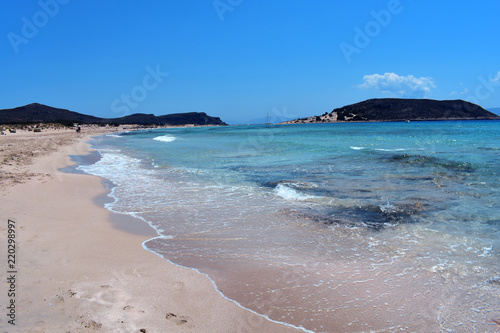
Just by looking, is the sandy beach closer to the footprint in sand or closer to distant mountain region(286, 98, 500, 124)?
the footprint in sand

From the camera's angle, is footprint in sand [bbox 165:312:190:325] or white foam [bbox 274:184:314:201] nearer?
footprint in sand [bbox 165:312:190:325]

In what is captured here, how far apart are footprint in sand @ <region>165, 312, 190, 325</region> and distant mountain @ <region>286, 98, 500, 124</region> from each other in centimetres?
12980

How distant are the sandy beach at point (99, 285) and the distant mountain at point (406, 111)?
129m

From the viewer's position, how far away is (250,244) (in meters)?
5.75

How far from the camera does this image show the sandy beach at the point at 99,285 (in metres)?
3.31

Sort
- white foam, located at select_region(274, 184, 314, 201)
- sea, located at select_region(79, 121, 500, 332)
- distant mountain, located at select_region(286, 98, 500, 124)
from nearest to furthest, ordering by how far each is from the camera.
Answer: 1. sea, located at select_region(79, 121, 500, 332)
2. white foam, located at select_region(274, 184, 314, 201)
3. distant mountain, located at select_region(286, 98, 500, 124)

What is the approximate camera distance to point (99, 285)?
13.3 feet

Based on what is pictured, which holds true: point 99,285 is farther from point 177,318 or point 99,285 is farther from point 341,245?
point 341,245

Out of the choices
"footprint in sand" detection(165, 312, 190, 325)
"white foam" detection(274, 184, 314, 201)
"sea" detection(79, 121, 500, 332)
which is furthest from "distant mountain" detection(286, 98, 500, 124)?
"footprint in sand" detection(165, 312, 190, 325)

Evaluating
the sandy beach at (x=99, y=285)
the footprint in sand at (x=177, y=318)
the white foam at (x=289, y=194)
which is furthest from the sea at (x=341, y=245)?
the footprint in sand at (x=177, y=318)

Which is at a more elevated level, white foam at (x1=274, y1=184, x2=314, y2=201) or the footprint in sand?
white foam at (x1=274, y1=184, x2=314, y2=201)

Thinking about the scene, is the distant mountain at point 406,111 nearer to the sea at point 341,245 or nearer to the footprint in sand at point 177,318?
the sea at point 341,245

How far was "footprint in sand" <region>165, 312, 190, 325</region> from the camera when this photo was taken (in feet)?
11.0

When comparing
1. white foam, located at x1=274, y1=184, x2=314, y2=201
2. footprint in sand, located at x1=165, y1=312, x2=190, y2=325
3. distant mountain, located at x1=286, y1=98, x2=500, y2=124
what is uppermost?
distant mountain, located at x1=286, y1=98, x2=500, y2=124
